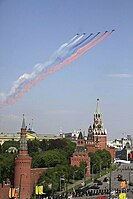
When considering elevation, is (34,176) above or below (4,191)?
above

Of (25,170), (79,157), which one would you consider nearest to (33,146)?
(79,157)

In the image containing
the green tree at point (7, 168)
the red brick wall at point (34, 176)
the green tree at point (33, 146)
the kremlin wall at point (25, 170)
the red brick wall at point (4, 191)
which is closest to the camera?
the red brick wall at point (4, 191)

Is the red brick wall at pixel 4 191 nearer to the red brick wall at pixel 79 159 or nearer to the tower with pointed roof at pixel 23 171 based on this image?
the tower with pointed roof at pixel 23 171

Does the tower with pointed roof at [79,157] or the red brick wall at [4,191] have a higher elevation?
the tower with pointed roof at [79,157]

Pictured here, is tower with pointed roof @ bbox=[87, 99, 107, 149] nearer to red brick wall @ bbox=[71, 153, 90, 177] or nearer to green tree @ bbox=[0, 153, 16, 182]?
red brick wall @ bbox=[71, 153, 90, 177]

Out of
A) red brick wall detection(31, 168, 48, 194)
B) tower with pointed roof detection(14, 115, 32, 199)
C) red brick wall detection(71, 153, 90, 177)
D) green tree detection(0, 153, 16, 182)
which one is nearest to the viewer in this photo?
tower with pointed roof detection(14, 115, 32, 199)

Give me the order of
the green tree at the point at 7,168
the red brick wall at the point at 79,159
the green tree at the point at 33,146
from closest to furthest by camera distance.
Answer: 1. the green tree at the point at 7,168
2. the red brick wall at the point at 79,159
3. the green tree at the point at 33,146

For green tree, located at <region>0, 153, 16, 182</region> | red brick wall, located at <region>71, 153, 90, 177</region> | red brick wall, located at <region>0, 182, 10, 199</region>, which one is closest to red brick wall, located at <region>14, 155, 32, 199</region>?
green tree, located at <region>0, 153, 16, 182</region>

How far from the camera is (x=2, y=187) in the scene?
48.7 meters

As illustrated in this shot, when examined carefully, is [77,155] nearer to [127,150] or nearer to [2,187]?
[2,187]

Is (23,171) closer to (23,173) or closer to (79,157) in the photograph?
(23,173)

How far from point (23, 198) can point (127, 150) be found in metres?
89.7

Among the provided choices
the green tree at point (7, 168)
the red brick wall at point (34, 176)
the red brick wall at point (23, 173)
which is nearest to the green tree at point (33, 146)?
the green tree at point (7, 168)

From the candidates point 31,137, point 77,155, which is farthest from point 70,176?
point 31,137
